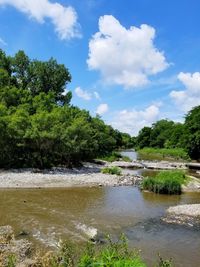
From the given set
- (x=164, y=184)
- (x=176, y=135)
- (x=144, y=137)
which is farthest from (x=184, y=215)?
(x=144, y=137)

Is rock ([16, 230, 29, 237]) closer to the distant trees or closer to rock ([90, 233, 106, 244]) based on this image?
rock ([90, 233, 106, 244])

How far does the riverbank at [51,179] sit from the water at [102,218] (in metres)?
2.42

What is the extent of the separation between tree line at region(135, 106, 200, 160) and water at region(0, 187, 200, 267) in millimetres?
40949

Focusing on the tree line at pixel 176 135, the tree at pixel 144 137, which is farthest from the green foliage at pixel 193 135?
the tree at pixel 144 137

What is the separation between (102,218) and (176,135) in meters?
103

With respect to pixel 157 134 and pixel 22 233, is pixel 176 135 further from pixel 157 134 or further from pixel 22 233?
pixel 22 233

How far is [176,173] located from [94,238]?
2049cm

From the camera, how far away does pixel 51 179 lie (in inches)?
1496

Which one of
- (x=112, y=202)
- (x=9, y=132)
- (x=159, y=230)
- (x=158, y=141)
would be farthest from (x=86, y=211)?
(x=158, y=141)

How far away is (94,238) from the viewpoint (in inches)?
708

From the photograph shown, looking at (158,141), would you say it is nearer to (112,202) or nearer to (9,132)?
(9,132)

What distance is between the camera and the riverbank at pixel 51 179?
34.6 meters

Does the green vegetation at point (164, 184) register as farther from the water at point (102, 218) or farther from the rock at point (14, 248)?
the rock at point (14, 248)

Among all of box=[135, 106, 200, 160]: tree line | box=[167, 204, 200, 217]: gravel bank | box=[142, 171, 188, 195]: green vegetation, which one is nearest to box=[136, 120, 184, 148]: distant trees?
box=[135, 106, 200, 160]: tree line
